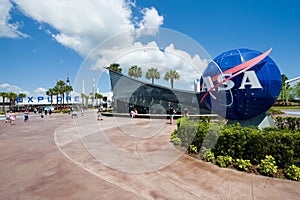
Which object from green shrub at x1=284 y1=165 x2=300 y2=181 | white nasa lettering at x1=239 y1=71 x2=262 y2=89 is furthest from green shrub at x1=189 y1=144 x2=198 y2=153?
white nasa lettering at x1=239 y1=71 x2=262 y2=89

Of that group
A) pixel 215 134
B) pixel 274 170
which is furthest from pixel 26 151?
pixel 274 170

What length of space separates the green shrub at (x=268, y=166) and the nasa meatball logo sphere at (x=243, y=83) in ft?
10.6

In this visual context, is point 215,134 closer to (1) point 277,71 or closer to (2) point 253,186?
(2) point 253,186

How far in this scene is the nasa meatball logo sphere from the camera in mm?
7871

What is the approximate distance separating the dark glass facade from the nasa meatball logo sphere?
1651cm

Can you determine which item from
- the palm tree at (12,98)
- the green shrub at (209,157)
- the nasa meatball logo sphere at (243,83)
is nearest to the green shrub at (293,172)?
the green shrub at (209,157)

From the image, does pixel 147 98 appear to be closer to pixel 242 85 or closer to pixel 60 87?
pixel 242 85

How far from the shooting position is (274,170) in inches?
209

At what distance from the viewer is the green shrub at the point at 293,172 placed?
505cm

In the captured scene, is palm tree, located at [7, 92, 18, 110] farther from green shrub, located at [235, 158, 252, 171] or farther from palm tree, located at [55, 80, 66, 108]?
green shrub, located at [235, 158, 252, 171]

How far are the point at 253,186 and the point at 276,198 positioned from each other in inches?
24.4

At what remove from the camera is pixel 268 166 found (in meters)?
5.38

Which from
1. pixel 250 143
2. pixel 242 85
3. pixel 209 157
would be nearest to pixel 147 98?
pixel 242 85

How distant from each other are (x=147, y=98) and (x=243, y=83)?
69.0ft
